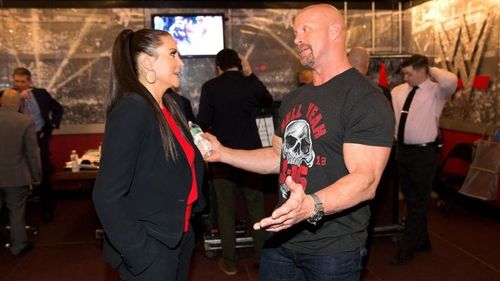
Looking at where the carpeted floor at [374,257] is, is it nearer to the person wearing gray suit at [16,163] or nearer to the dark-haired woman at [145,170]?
the person wearing gray suit at [16,163]

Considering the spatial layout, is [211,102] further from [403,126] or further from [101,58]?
[101,58]

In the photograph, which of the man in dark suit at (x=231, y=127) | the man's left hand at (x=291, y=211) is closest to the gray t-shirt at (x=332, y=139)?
the man's left hand at (x=291, y=211)

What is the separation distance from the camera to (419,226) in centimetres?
413

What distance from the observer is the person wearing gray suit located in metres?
4.37

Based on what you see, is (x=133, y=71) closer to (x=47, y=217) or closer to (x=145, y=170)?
(x=145, y=170)

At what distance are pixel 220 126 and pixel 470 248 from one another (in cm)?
257

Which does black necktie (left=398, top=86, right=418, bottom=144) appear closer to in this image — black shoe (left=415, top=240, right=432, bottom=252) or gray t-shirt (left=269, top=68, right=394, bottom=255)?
black shoe (left=415, top=240, right=432, bottom=252)

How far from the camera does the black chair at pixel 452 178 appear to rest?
546 centimetres

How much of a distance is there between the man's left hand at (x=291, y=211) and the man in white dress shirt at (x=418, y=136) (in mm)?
2834

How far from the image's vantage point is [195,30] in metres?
6.54

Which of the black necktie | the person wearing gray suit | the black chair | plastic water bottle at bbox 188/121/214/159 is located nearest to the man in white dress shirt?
the black necktie

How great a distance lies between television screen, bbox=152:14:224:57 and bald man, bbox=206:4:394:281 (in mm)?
4738

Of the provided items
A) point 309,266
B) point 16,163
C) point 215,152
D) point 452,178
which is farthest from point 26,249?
point 452,178

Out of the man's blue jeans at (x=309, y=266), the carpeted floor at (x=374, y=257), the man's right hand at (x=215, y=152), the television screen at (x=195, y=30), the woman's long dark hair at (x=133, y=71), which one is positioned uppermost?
the television screen at (x=195, y=30)
